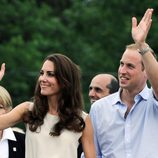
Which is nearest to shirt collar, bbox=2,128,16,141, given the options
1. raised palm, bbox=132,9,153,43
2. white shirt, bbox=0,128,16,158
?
white shirt, bbox=0,128,16,158

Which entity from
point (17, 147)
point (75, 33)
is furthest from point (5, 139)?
point (75, 33)

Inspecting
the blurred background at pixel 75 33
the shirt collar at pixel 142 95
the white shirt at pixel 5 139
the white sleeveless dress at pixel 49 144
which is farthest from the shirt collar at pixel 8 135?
the blurred background at pixel 75 33

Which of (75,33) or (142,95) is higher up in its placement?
(142,95)

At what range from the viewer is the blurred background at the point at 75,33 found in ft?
89.7

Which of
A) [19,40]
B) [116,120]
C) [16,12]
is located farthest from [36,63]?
[116,120]

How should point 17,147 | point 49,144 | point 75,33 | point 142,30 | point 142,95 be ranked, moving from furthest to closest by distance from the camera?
1. point 75,33
2. point 17,147
3. point 142,95
4. point 49,144
5. point 142,30

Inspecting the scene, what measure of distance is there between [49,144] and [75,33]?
23.0m

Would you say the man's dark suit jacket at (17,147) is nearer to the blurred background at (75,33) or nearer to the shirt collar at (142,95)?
the shirt collar at (142,95)

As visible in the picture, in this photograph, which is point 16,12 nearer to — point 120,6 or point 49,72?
point 120,6

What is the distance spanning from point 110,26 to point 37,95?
71.1 ft

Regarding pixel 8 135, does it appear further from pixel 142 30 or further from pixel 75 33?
pixel 75 33

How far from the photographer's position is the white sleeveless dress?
744 cm

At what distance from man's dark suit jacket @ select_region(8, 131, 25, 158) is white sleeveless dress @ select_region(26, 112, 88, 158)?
14.6 inches

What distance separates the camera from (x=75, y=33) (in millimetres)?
30328
